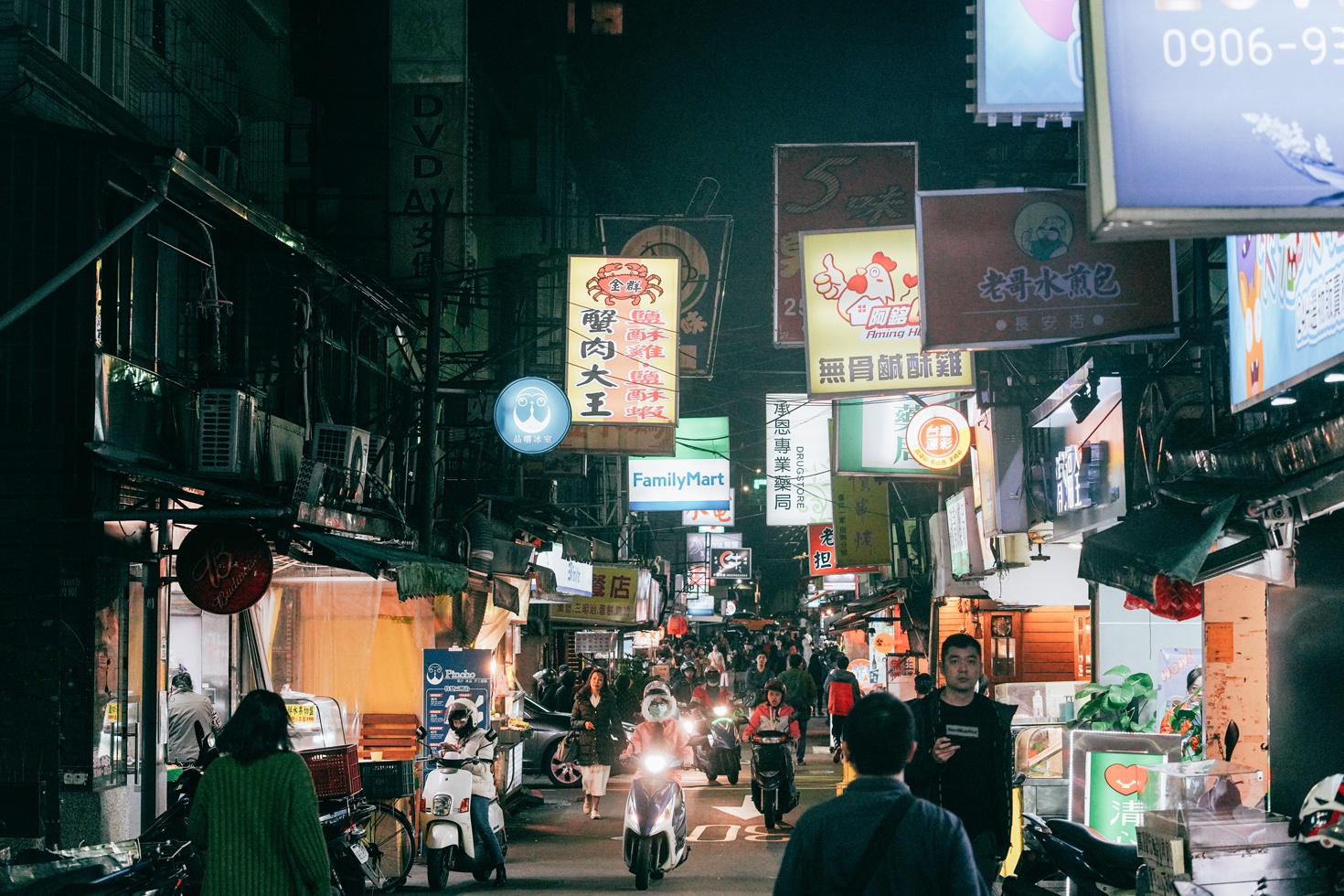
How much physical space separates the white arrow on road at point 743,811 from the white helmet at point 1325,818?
12.9 metres

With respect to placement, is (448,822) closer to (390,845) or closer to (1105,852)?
(390,845)

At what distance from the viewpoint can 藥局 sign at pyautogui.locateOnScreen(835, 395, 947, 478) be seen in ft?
70.9

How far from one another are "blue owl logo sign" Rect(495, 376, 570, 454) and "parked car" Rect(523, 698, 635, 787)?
27.5 feet

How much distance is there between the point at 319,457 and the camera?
15.9 metres

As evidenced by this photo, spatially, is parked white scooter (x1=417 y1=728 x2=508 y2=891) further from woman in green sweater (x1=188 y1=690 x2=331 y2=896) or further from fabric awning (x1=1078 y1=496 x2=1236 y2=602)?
woman in green sweater (x1=188 y1=690 x2=331 y2=896)

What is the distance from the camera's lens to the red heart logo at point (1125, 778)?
11.8m

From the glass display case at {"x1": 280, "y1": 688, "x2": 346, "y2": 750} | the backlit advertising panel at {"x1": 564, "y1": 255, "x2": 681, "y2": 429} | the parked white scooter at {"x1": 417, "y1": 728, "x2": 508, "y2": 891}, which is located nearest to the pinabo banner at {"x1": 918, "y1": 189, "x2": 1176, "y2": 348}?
the backlit advertising panel at {"x1": 564, "y1": 255, "x2": 681, "y2": 429}

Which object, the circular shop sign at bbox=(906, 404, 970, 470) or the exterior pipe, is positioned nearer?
the exterior pipe

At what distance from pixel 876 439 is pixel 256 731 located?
54.3ft

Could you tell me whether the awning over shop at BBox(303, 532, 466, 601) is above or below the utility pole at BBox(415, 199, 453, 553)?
below

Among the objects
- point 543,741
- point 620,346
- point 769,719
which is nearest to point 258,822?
point 620,346

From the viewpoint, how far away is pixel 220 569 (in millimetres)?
12406

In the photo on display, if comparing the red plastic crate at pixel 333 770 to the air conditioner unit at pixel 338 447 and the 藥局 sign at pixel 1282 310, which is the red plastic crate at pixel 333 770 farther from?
the 藥局 sign at pixel 1282 310

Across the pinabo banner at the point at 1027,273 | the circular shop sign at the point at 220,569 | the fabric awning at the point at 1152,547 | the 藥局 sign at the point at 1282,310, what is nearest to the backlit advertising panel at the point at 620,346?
the pinabo banner at the point at 1027,273
